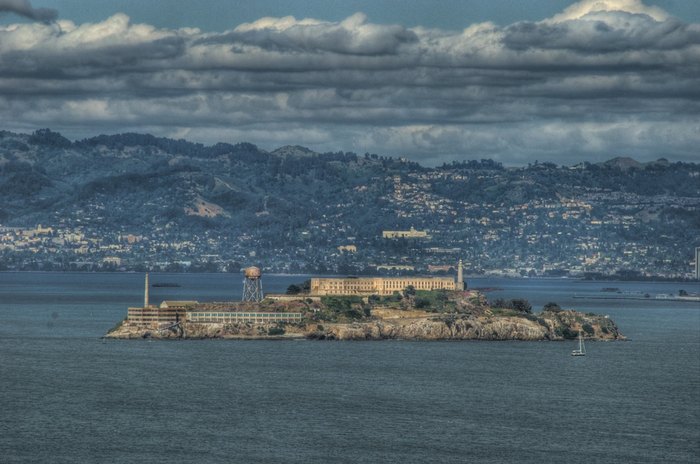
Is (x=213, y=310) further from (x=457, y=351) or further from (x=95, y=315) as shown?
(x=95, y=315)

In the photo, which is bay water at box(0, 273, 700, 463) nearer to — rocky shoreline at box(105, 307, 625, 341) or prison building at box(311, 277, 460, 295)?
rocky shoreline at box(105, 307, 625, 341)

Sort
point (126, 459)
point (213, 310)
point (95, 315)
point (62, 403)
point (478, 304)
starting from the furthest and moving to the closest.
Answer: point (95, 315)
point (478, 304)
point (213, 310)
point (62, 403)
point (126, 459)

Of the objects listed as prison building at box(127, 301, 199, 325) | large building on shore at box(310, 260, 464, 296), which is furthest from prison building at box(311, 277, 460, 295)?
prison building at box(127, 301, 199, 325)

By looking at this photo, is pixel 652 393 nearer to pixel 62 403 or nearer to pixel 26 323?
pixel 62 403

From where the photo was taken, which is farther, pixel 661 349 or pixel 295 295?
pixel 295 295

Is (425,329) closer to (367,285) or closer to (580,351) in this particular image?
(580,351)

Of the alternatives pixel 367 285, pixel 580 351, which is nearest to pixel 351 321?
pixel 580 351

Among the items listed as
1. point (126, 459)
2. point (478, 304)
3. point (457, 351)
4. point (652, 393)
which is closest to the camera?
point (126, 459)

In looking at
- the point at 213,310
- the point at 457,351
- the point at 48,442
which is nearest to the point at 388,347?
the point at 457,351
